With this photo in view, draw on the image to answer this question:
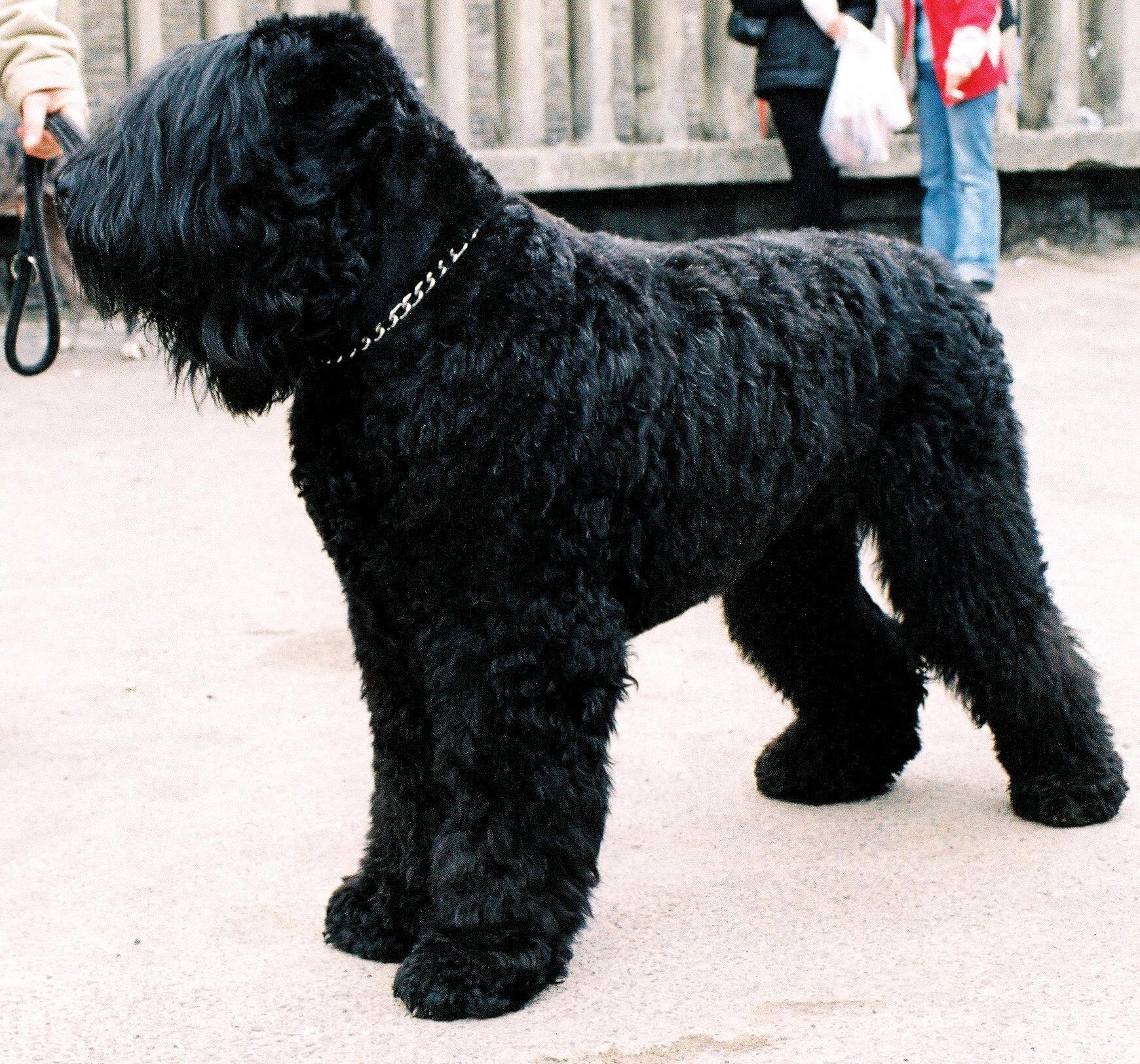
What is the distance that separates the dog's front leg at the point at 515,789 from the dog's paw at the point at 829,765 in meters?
1.06

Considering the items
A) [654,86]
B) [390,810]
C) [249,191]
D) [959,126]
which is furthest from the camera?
[654,86]

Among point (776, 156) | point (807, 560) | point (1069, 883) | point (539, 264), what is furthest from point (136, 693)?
point (776, 156)

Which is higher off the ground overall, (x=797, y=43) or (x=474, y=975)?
(x=797, y=43)

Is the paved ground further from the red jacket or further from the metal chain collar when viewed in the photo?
the red jacket

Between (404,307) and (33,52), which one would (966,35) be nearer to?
(33,52)

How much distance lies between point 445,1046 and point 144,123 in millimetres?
1614

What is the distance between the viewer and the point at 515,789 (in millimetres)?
2996

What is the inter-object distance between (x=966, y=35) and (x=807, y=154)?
906 mm

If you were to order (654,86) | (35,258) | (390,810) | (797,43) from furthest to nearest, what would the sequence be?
(654,86), (797,43), (35,258), (390,810)

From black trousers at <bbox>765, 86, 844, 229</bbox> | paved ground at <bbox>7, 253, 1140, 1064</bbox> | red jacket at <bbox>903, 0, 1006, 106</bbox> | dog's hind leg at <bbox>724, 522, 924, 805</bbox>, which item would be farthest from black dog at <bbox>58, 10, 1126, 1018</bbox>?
black trousers at <bbox>765, 86, 844, 229</bbox>

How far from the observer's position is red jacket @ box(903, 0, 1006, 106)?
752 centimetres

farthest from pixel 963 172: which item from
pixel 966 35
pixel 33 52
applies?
pixel 33 52

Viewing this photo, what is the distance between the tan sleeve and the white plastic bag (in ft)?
13.8

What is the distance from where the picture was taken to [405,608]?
118 inches
